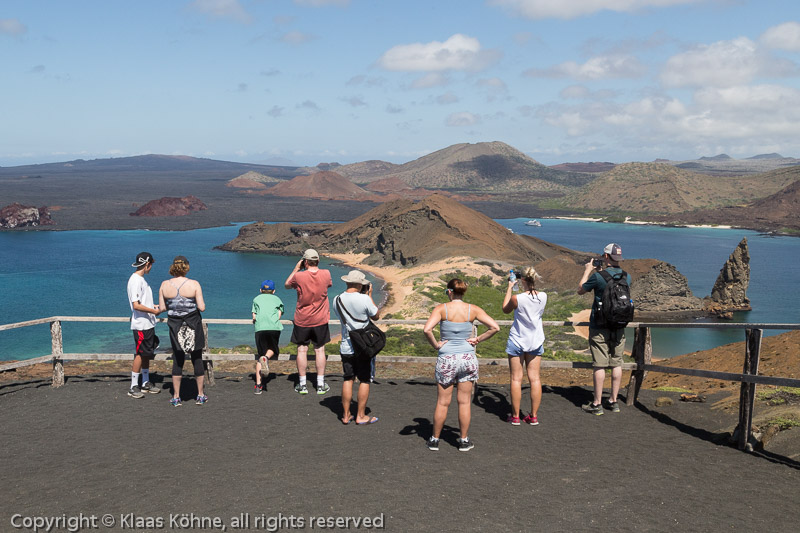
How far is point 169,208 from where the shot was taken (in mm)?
151750

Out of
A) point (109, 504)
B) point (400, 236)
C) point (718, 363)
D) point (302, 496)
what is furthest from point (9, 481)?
point (400, 236)

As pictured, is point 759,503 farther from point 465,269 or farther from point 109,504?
point 465,269

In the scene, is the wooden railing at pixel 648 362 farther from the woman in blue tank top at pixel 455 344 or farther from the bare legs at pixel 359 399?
the woman in blue tank top at pixel 455 344

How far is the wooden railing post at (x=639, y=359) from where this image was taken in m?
9.51

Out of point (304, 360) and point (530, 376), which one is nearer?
point (530, 376)

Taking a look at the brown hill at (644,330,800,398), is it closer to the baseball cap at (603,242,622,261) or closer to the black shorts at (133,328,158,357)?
the baseball cap at (603,242,622,261)

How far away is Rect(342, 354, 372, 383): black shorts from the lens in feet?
26.4

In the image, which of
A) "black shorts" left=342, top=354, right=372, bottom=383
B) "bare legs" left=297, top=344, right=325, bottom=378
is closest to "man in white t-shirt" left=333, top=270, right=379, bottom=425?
"black shorts" left=342, top=354, right=372, bottom=383

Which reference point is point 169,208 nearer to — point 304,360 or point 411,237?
point 411,237

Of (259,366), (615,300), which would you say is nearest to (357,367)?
(259,366)

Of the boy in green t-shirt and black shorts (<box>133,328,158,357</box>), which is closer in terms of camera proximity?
black shorts (<box>133,328,158,357</box>)

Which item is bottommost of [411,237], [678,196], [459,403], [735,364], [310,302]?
[735,364]

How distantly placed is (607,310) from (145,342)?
707 cm

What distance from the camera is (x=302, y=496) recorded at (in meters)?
6.38
